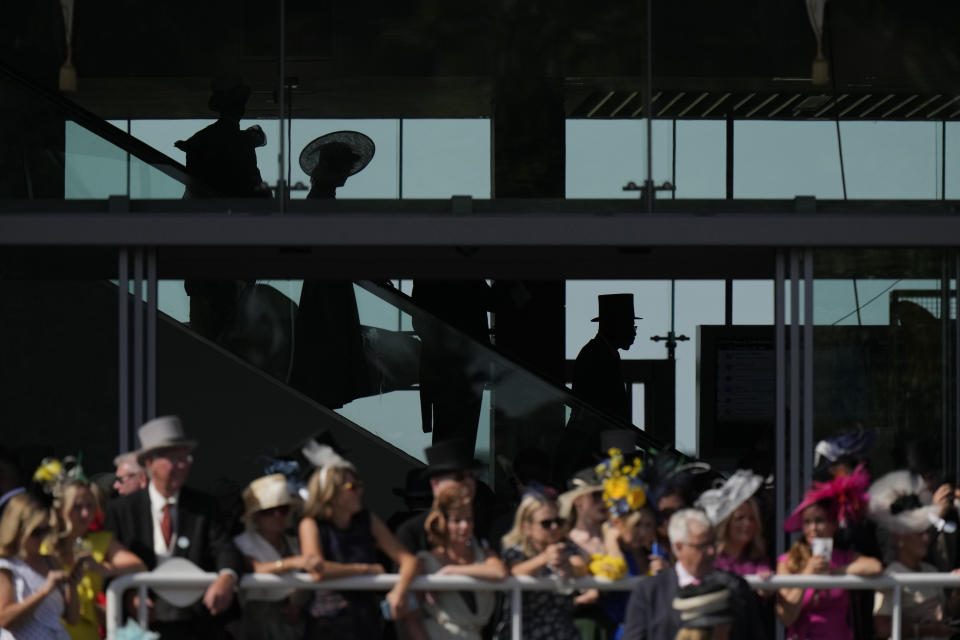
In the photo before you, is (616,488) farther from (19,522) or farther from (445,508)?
(19,522)

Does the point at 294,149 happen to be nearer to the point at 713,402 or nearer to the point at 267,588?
the point at 267,588

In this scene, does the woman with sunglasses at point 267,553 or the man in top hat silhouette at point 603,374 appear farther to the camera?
the man in top hat silhouette at point 603,374

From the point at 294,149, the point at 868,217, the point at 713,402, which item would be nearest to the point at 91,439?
the point at 294,149

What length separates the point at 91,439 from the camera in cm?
1114

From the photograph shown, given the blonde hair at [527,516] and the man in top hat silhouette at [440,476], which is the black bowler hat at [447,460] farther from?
the blonde hair at [527,516]

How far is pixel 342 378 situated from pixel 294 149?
2.41m

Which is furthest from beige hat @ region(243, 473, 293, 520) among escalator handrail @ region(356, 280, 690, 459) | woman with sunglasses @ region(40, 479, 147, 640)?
escalator handrail @ region(356, 280, 690, 459)

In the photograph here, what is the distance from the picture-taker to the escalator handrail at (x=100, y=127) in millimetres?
11195

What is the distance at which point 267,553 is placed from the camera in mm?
8805

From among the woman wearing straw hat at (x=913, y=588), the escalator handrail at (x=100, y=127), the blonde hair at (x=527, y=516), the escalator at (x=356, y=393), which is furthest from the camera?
the escalator at (x=356, y=393)

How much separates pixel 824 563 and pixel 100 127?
5.10 m

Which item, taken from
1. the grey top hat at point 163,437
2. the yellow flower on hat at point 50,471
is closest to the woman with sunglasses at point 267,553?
the grey top hat at point 163,437

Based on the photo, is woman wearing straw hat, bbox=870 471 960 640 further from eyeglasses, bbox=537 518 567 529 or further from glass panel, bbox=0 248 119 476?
glass panel, bbox=0 248 119 476

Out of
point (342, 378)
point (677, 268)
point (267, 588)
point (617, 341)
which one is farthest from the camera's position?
point (617, 341)
